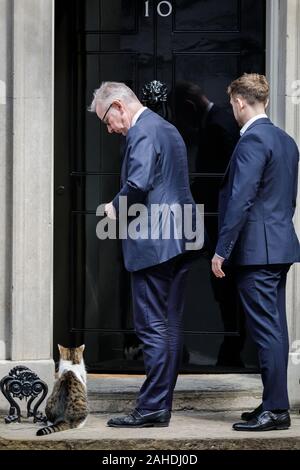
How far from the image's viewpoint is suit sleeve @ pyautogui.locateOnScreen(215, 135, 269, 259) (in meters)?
8.33

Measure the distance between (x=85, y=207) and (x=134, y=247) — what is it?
4.16ft

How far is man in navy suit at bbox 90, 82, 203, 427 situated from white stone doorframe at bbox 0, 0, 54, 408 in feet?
1.96

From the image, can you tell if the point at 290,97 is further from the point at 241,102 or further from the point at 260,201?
the point at 260,201

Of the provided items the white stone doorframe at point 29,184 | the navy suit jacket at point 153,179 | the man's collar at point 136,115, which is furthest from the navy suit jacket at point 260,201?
the white stone doorframe at point 29,184

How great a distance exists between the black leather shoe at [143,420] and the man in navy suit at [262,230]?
41cm

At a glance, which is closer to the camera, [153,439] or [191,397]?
[153,439]

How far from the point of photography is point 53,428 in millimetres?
8539

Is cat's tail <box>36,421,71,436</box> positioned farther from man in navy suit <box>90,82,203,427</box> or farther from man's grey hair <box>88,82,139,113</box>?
man's grey hair <box>88,82,139,113</box>

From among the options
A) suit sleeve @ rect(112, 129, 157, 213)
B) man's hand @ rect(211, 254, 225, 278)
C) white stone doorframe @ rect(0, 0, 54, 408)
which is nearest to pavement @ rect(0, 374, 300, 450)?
white stone doorframe @ rect(0, 0, 54, 408)

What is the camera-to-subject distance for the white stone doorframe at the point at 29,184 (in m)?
9.04

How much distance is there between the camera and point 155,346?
8.55 meters

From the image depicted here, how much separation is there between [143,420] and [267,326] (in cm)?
86

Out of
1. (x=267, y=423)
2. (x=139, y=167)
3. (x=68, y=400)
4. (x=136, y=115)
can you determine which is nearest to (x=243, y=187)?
(x=139, y=167)
